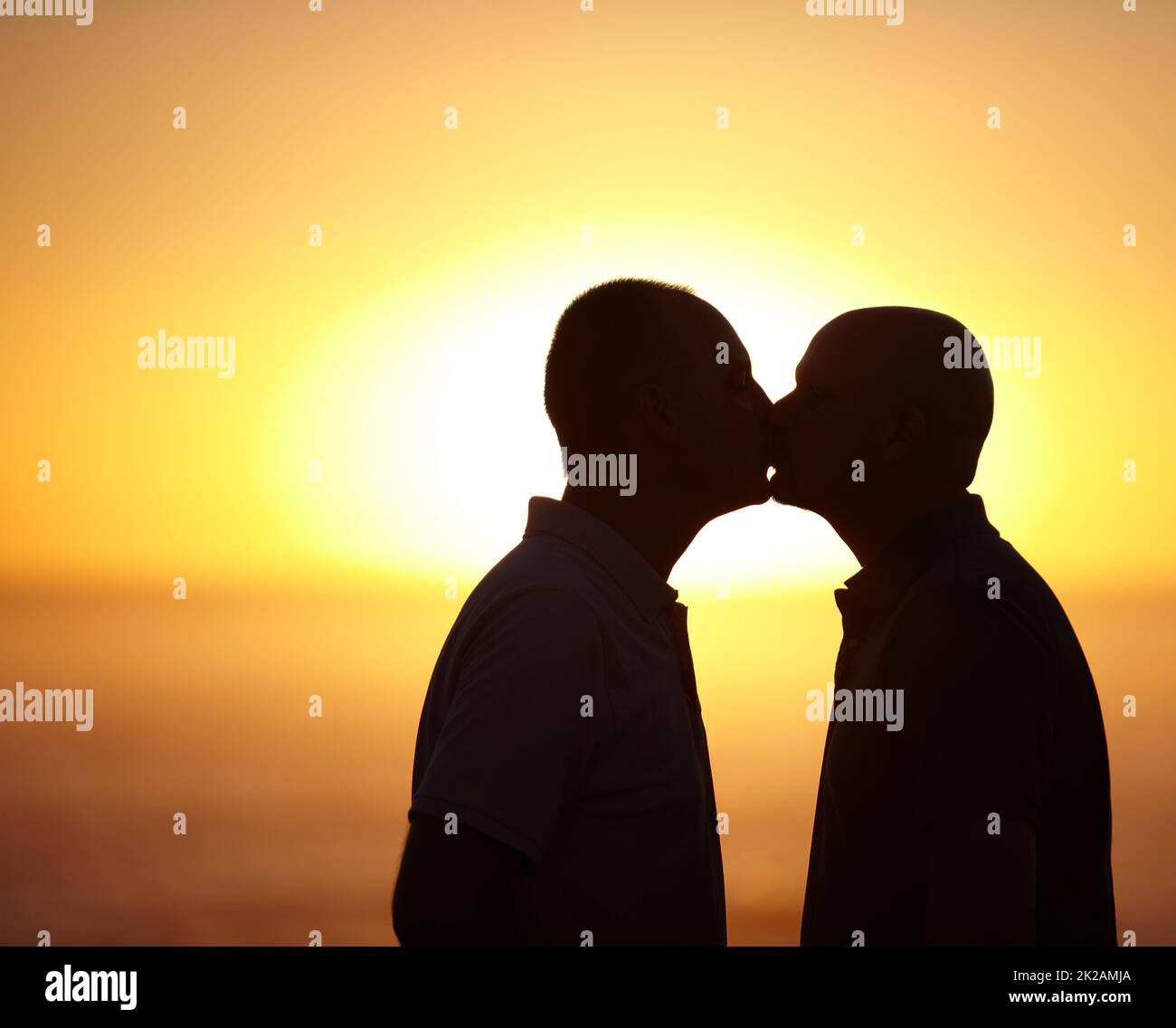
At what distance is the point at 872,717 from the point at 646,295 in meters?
1.03

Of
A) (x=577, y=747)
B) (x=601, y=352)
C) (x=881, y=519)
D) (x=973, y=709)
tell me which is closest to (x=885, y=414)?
(x=881, y=519)

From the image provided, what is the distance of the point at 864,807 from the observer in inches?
87.2

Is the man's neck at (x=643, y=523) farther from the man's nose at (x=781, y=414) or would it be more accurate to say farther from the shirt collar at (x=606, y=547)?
the man's nose at (x=781, y=414)

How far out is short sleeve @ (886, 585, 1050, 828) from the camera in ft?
6.48

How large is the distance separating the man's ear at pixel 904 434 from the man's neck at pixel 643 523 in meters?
0.46

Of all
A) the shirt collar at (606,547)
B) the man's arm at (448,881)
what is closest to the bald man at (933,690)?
the shirt collar at (606,547)

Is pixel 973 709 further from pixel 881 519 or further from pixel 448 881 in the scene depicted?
pixel 448 881

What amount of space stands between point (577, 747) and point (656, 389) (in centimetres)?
89

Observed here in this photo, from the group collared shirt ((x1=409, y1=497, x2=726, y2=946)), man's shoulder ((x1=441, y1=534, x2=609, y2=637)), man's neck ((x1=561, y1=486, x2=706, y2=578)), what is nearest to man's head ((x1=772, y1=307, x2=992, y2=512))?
man's neck ((x1=561, y1=486, x2=706, y2=578))

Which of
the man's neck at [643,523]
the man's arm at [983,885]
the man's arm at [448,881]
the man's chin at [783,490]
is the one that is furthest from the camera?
the man's chin at [783,490]

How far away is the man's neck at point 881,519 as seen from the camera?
2.43m
